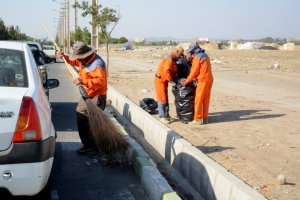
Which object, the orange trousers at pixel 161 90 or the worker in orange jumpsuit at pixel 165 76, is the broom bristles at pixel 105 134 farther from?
the orange trousers at pixel 161 90

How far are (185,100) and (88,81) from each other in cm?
347

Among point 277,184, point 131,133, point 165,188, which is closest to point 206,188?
point 165,188

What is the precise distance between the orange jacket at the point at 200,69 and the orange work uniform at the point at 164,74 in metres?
0.45

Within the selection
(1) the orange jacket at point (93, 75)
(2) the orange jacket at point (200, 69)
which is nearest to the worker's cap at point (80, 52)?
(1) the orange jacket at point (93, 75)

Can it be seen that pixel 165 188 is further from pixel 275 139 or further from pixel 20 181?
pixel 275 139

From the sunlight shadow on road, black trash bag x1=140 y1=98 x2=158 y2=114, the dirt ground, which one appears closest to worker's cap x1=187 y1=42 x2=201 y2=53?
the dirt ground

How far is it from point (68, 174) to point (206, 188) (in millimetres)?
1911

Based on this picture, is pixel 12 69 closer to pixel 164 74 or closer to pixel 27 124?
pixel 27 124

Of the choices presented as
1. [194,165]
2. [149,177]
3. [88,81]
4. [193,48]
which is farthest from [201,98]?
[149,177]

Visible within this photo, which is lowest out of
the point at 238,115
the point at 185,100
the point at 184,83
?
the point at 238,115

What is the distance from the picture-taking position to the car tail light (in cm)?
370

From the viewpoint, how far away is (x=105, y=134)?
20.7 feet

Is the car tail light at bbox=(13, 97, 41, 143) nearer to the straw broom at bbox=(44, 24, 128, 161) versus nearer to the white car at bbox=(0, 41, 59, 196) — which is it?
the white car at bbox=(0, 41, 59, 196)

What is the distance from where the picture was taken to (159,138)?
725cm
